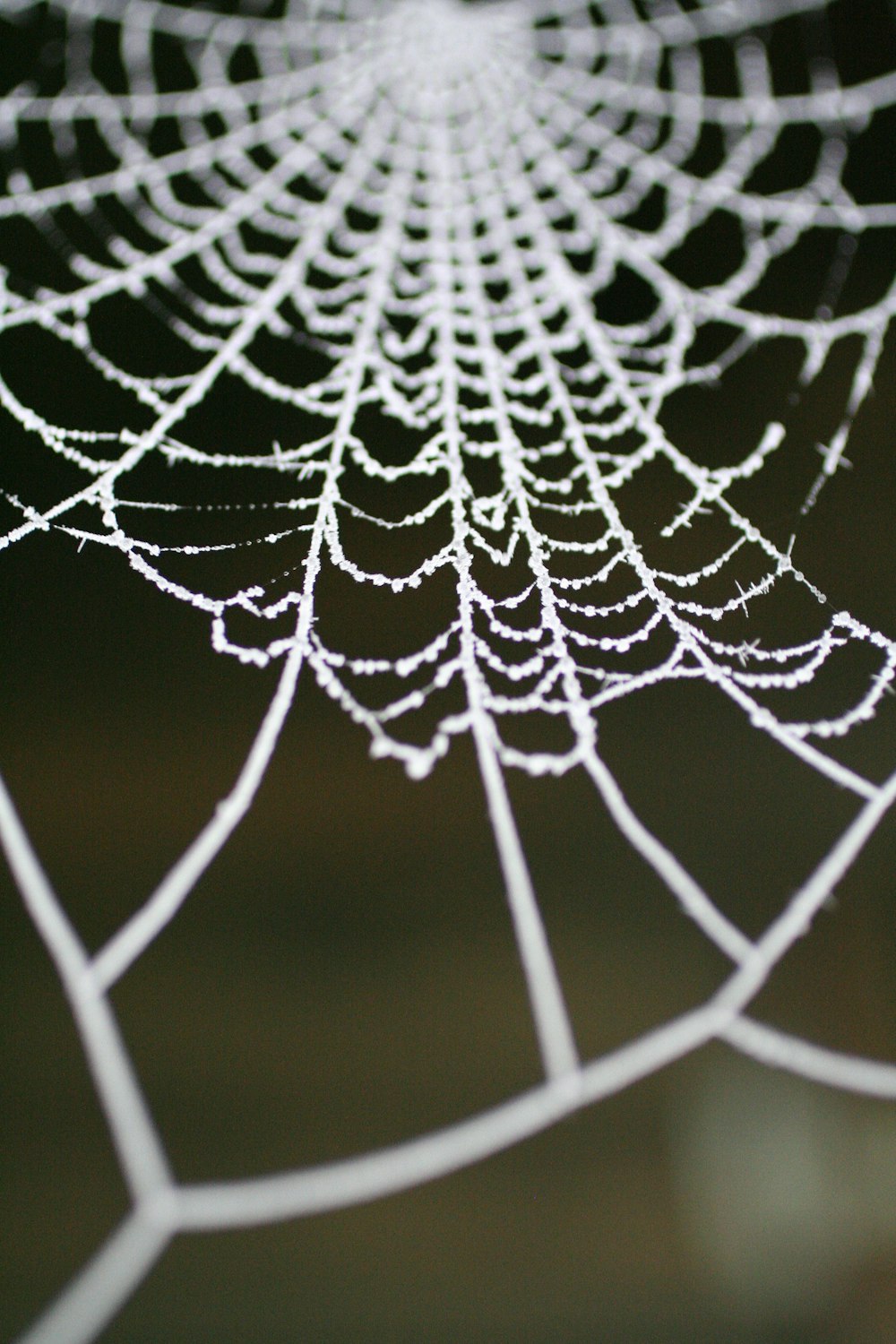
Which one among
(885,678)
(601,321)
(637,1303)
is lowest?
(637,1303)

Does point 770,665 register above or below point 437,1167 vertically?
above

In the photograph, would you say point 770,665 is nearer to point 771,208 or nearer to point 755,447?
point 755,447

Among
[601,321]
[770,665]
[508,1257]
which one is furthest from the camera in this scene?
[601,321]

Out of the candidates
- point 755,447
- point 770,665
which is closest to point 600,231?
point 755,447

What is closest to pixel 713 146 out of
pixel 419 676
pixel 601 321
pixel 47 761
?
pixel 601 321

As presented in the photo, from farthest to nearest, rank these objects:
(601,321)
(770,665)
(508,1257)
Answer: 1. (601,321)
2. (770,665)
3. (508,1257)

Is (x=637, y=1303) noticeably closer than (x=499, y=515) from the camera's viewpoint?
Yes
